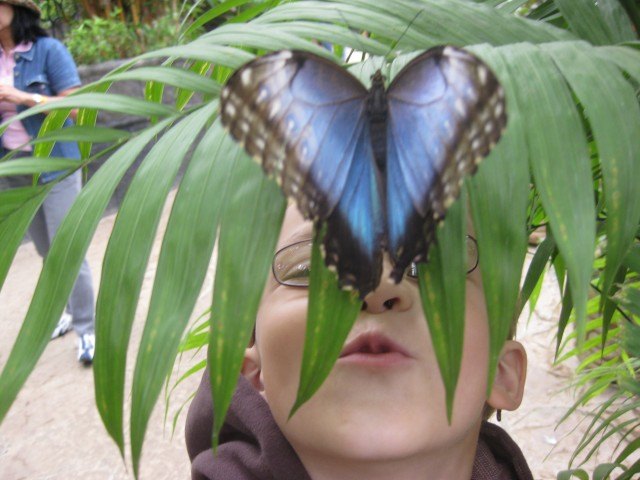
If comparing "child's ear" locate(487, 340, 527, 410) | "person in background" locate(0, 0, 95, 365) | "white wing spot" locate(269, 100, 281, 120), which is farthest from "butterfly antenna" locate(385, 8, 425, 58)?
"person in background" locate(0, 0, 95, 365)

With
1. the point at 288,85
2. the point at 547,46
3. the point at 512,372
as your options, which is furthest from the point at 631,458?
the point at 288,85

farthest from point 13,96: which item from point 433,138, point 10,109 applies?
point 433,138

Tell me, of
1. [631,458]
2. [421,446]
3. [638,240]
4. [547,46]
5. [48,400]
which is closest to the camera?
[547,46]

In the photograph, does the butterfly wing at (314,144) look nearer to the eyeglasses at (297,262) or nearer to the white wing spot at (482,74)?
the white wing spot at (482,74)

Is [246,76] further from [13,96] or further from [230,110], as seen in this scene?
[13,96]

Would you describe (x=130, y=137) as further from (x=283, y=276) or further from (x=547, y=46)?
(x=547, y=46)

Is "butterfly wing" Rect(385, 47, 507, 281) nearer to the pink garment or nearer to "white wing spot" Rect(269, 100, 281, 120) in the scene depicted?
"white wing spot" Rect(269, 100, 281, 120)
